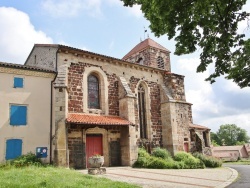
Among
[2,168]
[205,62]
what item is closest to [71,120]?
[2,168]

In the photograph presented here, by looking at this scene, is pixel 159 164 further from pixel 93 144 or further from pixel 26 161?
pixel 26 161

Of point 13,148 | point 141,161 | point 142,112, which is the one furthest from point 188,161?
point 13,148

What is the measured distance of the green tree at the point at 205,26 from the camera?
23.8 ft

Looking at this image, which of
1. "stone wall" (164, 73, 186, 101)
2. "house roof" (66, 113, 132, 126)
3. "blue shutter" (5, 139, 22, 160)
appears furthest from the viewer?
"stone wall" (164, 73, 186, 101)

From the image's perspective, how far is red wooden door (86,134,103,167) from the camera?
57.2ft

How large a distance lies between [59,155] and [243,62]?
438 inches

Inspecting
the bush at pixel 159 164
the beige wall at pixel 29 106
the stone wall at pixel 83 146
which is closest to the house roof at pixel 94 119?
the stone wall at pixel 83 146

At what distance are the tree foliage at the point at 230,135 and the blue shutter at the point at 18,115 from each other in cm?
8788

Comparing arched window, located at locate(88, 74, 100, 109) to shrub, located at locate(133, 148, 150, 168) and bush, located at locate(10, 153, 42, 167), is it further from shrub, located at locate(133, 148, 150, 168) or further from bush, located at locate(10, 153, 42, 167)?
bush, located at locate(10, 153, 42, 167)

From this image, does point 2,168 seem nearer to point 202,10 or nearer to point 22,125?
point 22,125

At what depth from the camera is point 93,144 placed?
17703 mm

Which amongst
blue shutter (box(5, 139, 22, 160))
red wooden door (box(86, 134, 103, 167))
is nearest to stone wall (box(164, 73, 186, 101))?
red wooden door (box(86, 134, 103, 167))

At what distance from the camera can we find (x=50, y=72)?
661 inches

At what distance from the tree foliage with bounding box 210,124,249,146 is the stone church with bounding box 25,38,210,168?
75994mm
